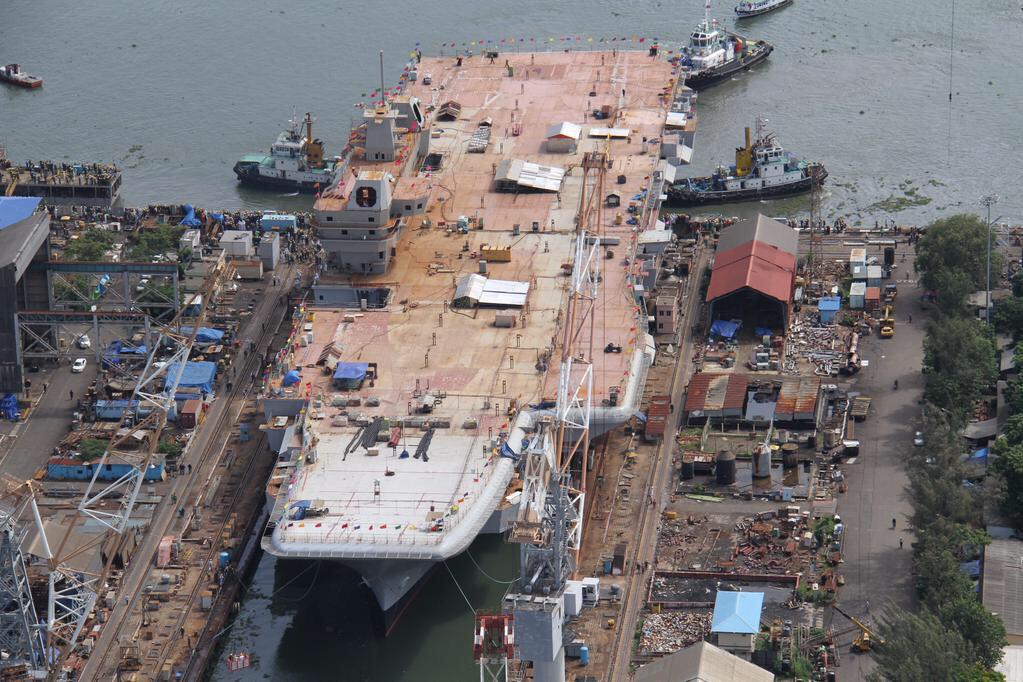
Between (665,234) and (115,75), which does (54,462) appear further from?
(115,75)

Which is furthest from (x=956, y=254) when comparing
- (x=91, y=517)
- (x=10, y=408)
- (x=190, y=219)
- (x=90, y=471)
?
(x=10, y=408)

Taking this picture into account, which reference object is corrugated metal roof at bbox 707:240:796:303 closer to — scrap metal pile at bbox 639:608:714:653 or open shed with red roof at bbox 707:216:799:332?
open shed with red roof at bbox 707:216:799:332

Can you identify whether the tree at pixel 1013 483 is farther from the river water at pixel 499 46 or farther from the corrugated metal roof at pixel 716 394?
the river water at pixel 499 46

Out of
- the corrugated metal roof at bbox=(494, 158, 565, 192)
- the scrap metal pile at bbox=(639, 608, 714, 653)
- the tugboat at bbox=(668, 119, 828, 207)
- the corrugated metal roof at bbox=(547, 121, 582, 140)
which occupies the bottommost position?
the scrap metal pile at bbox=(639, 608, 714, 653)

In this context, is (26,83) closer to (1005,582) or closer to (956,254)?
(956,254)

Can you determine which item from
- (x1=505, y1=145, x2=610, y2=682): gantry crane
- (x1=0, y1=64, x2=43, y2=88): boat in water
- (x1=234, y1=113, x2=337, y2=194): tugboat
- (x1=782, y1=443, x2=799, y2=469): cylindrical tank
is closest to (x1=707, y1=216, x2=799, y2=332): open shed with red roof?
(x1=505, y1=145, x2=610, y2=682): gantry crane

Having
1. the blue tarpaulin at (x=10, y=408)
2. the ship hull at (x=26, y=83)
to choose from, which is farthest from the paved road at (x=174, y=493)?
the ship hull at (x=26, y=83)

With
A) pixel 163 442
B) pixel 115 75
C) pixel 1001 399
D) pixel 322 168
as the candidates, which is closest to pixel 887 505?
pixel 1001 399
